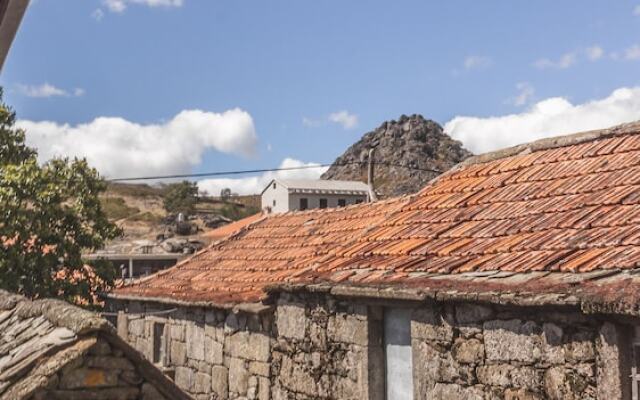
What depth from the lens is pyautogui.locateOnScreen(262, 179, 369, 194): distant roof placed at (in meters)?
47.1

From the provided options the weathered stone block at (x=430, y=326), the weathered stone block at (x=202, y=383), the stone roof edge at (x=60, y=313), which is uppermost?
the stone roof edge at (x=60, y=313)

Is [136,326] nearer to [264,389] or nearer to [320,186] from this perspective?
[264,389]

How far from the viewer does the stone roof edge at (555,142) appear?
8000 millimetres

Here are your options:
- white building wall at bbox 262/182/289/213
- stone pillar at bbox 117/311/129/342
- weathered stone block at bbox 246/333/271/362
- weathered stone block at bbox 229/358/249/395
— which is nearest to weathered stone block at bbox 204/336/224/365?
weathered stone block at bbox 229/358/249/395

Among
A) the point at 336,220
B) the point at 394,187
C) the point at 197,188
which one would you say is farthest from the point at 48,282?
the point at 197,188

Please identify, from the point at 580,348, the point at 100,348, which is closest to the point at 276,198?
the point at 580,348

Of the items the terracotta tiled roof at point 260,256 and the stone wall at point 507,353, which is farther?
the terracotta tiled roof at point 260,256

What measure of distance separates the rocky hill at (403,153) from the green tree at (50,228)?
50256 millimetres

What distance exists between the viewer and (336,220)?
12273mm

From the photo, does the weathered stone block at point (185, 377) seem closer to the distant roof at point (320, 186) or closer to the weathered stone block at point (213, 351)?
the weathered stone block at point (213, 351)

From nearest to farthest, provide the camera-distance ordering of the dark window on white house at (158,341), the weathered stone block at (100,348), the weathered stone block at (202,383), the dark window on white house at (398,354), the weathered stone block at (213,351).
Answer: the weathered stone block at (100,348) < the dark window on white house at (398,354) < the weathered stone block at (213,351) < the weathered stone block at (202,383) < the dark window on white house at (158,341)

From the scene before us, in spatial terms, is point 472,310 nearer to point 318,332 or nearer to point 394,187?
point 318,332

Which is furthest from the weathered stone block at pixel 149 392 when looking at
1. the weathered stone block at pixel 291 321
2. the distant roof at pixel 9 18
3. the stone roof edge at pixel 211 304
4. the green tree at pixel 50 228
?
the green tree at pixel 50 228

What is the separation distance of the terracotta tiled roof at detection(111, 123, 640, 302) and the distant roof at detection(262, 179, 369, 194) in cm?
3571
